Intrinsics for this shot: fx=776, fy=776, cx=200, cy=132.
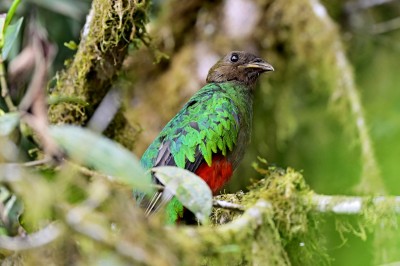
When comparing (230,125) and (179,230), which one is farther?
(230,125)

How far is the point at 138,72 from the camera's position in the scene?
660 cm

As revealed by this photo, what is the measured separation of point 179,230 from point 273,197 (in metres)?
1.02

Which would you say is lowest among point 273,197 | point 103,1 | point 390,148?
point 273,197

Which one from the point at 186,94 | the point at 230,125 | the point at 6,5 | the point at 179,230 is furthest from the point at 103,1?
the point at 186,94

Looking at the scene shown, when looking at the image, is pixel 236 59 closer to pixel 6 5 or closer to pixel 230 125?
pixel 230 125

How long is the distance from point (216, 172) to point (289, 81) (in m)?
2.84

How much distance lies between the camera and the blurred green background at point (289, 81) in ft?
19.5

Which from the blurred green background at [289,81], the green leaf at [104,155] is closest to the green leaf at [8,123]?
the green leaf at [104,155]

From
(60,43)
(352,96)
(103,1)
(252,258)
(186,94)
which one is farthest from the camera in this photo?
(186,94)

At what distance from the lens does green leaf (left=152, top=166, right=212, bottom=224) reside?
2410 mm

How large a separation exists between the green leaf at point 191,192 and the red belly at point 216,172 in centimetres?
150

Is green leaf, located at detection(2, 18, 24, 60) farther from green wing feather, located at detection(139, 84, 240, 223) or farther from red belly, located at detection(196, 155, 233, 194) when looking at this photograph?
red belly, located at detection(196, 155, 233, 194)

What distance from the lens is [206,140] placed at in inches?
159

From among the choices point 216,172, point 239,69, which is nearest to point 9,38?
point 216,172
